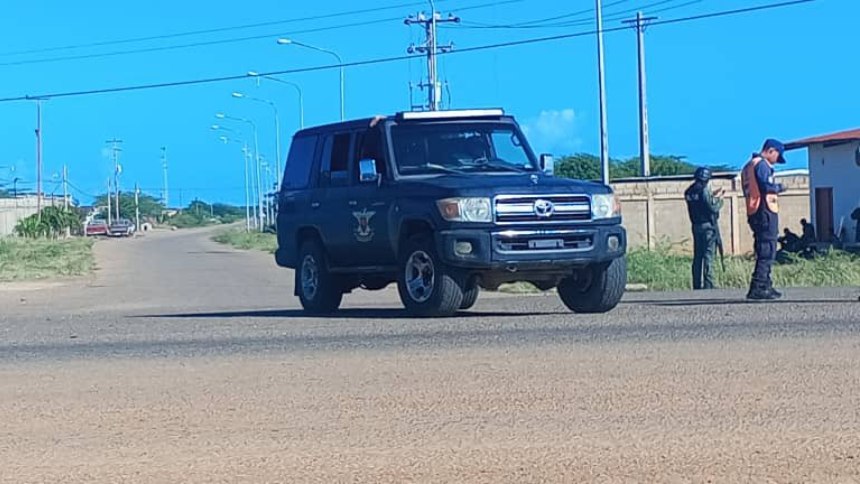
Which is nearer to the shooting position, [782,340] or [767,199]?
[782,340]

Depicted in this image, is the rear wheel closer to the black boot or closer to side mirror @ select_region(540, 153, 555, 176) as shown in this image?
side mirror @ select_region(540, 153, 555, 176)

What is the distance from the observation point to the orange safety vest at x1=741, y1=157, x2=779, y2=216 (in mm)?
15680

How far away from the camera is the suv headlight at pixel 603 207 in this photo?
14875mm

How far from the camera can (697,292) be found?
63.6ft

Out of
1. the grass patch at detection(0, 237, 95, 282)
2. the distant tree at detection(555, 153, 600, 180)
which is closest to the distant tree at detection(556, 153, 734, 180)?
the distant tree at detection(555, 153, 600, 180)

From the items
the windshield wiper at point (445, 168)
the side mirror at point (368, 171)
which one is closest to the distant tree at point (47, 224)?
the side mirror at point (368, 171)

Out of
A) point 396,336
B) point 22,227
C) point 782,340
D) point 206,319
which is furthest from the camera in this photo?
point 22,227

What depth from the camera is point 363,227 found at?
15.9 meters

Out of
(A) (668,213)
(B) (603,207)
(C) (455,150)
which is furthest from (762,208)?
(A) (668,213)

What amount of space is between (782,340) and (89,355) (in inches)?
230

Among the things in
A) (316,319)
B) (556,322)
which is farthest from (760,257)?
(316,319)

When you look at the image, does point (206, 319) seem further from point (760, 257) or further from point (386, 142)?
point (760, 257)

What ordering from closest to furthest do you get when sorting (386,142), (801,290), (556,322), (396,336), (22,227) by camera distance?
(396,336)
(556,322)
(386,142)
(801,290)
(22,227)

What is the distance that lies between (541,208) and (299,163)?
13.5ft
